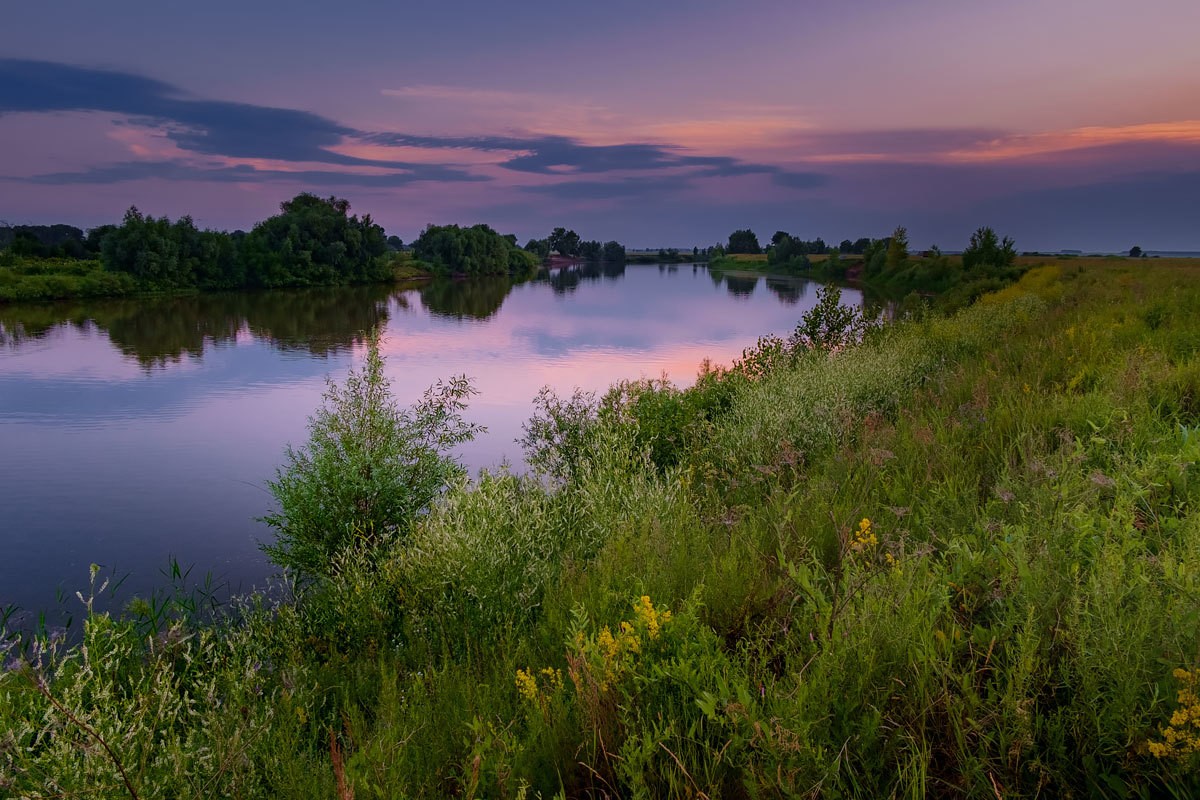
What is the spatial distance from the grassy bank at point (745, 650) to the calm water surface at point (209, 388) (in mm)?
4275

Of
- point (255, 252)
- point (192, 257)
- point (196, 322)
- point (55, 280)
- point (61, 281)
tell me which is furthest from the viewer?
point (255, 252)

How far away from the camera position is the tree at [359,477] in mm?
10445

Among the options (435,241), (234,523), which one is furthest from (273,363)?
(435,241)

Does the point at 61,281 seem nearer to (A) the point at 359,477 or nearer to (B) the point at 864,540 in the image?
(A) the point at 359,477

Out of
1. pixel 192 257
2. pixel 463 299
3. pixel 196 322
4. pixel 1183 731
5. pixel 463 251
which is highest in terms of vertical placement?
pixel 463 251

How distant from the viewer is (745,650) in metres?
3.52

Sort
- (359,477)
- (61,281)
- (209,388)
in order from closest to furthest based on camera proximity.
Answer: (359,477)
(209,388)
(61,281)

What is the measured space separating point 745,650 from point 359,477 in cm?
853

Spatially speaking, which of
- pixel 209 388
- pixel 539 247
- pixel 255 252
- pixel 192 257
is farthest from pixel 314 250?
pixel 539 247

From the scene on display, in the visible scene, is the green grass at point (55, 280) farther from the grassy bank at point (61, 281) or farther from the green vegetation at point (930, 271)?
the green vegetation at point (930, 271)

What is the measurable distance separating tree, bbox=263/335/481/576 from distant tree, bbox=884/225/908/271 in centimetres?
7923

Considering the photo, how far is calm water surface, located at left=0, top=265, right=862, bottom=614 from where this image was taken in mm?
11852

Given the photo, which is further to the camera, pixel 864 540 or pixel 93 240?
pixel 93 240

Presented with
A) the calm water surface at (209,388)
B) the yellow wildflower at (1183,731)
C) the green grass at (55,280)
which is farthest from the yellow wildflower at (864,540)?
the green grass at (55,280)
